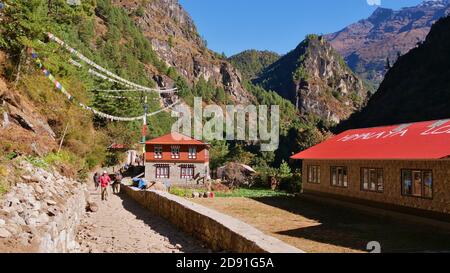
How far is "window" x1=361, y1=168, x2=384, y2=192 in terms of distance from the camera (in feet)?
71.1

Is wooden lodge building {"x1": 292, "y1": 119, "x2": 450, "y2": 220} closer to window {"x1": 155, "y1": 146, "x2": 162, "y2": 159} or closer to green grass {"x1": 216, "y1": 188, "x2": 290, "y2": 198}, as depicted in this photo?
green grass {"x1": 216, "y1": 188, "x2": 290, "y2": 198}

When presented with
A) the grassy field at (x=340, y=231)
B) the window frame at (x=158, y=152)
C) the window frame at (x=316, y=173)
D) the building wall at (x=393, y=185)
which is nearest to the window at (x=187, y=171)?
the window frame at (x=158, y=152)

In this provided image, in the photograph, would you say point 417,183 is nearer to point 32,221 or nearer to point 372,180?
point 372,180

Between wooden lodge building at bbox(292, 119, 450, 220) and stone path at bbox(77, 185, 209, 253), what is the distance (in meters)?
10.6

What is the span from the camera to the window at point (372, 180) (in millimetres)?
21656

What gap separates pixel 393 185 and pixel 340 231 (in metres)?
5.79

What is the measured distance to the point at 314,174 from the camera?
3016cm

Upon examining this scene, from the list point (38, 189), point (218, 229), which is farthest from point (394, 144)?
point (38, 189)

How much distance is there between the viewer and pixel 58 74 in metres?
37.1

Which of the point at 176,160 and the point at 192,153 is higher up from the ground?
the point at 192,153

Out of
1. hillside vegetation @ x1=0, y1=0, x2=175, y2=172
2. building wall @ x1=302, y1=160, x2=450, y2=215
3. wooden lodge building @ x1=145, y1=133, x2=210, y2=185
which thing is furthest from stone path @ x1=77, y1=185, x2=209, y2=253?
wooden lodge building @ x1=145, y1=133, x2=210, y2=185

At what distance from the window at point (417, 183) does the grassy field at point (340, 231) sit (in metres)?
1.49
